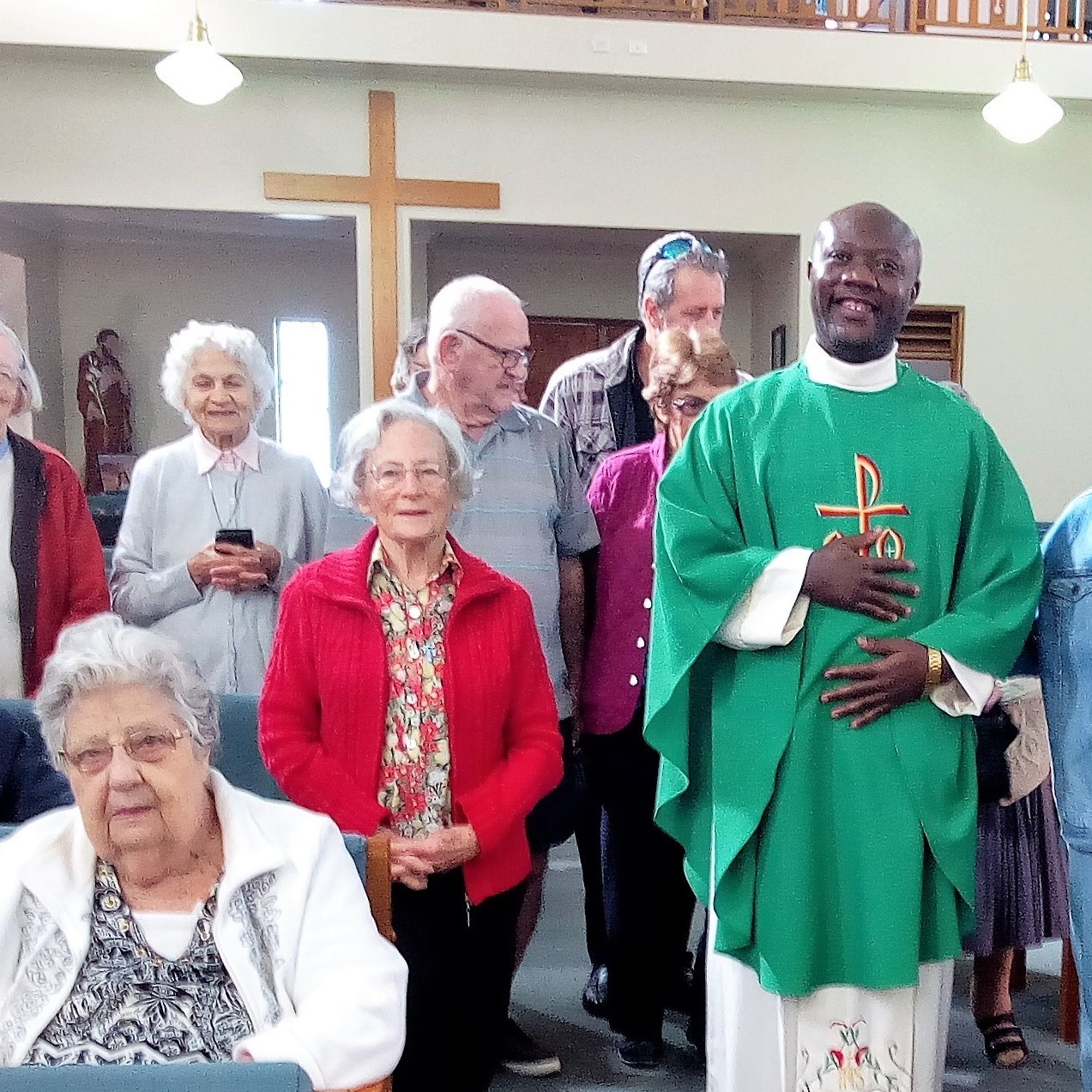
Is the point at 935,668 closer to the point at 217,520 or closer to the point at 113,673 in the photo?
the point at 113,673

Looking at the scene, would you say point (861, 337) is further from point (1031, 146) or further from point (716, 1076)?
point (1031, 146)

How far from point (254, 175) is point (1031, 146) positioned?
4.35 meters

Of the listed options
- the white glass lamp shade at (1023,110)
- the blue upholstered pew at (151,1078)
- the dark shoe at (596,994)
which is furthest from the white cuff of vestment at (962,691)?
the white glass lamp shade at (1023,110)

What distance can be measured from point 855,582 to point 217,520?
1.37m

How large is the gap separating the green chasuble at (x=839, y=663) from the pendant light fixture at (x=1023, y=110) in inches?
165

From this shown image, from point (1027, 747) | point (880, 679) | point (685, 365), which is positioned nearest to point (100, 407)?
point (685, 365)

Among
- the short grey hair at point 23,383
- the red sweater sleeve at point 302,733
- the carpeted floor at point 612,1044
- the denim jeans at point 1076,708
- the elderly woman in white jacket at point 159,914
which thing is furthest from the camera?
the carpeted floor at point 612,1044

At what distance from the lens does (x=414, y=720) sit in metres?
1.79

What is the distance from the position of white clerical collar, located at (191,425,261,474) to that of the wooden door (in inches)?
236

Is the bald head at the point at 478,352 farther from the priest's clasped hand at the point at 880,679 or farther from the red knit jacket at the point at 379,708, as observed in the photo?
the priest's clasped hand at the point at 880,679

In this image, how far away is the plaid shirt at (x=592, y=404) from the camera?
2641mm

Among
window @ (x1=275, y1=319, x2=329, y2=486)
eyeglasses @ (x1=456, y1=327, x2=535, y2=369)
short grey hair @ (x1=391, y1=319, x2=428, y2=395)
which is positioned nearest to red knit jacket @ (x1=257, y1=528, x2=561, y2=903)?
eyeglasses @ (x1=456, y1=327, x2=535, y2=369)

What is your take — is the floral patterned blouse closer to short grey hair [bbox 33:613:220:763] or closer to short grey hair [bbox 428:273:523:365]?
short grey hair [bbox 33:613:220:763]

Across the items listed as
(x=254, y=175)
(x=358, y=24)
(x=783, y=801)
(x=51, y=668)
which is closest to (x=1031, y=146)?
(x=358, y=24)
